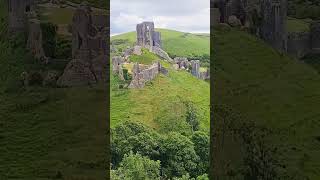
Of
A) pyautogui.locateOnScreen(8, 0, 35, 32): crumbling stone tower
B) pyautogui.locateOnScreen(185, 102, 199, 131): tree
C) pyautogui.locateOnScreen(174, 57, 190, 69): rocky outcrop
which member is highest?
pyautogui.locateOnScreen(8, 0, 35, 32): crumbling stone tower

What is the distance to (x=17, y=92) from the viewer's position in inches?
403

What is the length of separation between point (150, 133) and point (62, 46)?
30.7m

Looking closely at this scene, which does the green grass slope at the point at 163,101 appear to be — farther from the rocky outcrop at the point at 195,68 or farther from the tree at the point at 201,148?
the tree at the point at 201,148

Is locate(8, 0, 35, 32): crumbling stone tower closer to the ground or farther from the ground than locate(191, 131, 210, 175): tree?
farther from the ground

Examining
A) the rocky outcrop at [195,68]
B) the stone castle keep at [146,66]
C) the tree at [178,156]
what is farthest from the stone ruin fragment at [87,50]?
the rocky outcrop at [195,68]

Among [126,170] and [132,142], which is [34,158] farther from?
[132,142]

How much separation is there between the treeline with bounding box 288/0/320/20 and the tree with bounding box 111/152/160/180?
23.4 meters

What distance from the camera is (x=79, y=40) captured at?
1054 cm

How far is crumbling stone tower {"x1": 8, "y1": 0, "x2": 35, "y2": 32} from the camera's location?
1024 cm

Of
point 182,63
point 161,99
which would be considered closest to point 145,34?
point 182,63

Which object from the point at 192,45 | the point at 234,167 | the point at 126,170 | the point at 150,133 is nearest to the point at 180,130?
the point at 150,133

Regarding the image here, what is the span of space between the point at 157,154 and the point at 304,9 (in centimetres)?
2876

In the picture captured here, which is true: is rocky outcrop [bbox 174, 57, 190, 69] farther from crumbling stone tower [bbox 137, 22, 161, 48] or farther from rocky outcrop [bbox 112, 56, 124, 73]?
rocky outcrop [bbox 112, 56, 124, 73]

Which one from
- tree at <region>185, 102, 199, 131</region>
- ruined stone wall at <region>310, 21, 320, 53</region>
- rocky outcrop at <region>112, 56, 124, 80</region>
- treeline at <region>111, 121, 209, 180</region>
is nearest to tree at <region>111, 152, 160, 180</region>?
treeline at <region>111, 121, 209, 180</region>
